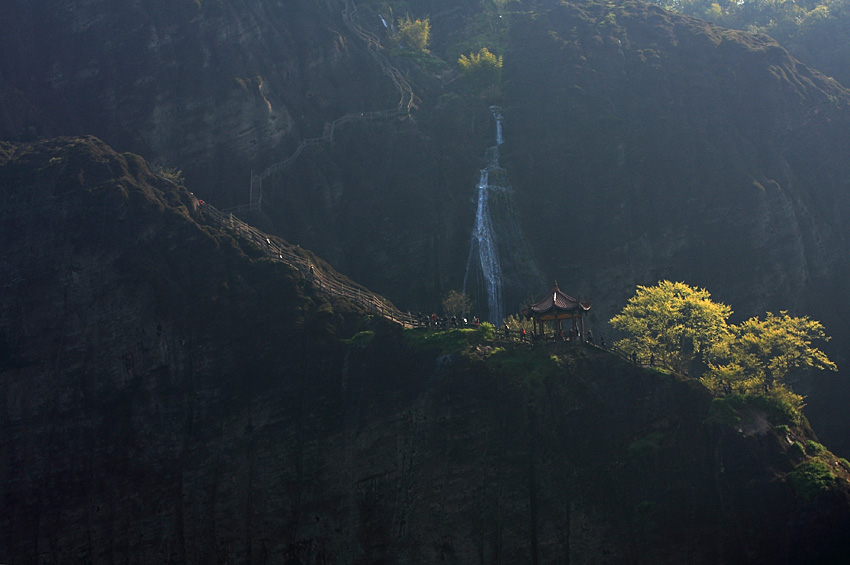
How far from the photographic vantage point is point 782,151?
8381 centimetres

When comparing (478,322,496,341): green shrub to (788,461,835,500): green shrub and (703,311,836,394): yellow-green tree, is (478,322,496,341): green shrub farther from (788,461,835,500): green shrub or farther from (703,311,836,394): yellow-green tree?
(788,461,835,500): green shrub

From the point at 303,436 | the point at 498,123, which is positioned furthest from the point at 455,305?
the point at 498,123

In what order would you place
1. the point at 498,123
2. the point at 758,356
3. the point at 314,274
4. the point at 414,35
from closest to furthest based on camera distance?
the point at 758,356, the point at 314,274, the point at 498,123, the point at 414,35

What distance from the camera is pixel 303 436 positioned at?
53.7 m

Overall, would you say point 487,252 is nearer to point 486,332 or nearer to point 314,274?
point 314,274

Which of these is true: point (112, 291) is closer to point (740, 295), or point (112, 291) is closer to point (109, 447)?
point (109, 447)

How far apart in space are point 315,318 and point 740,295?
37399 millimetres

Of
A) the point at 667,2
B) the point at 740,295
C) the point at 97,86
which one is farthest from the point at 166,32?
the point at 667,2

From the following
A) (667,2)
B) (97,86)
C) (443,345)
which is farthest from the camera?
(667,2)

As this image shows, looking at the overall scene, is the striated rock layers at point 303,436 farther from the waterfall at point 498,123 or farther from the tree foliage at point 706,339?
the waterfall at point 498,123

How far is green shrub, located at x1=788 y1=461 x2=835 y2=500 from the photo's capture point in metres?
46.4

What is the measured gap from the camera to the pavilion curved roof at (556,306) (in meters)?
55.7

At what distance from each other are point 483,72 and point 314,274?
42.2 meters

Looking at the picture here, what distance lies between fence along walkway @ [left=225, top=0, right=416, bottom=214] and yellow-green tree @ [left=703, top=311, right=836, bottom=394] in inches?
1597
